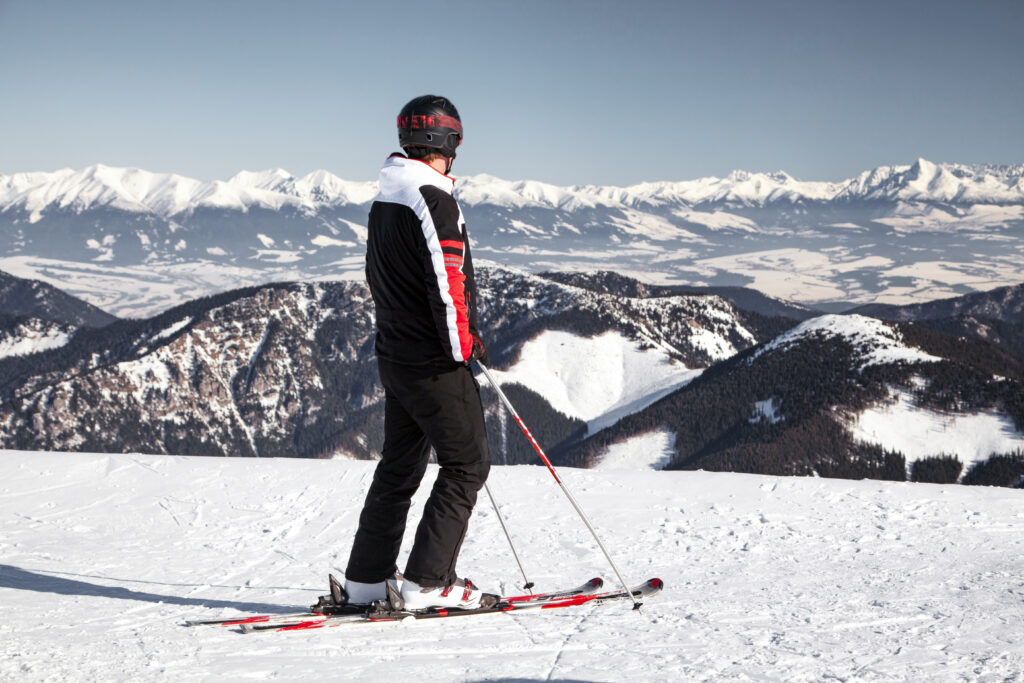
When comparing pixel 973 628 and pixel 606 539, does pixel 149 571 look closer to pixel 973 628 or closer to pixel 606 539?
pixel 606 539

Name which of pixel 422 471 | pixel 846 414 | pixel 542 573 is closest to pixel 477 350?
pixel 422 471

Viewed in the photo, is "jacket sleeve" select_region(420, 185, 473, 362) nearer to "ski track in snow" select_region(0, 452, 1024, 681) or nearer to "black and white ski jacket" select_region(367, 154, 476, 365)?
"black and white ski jacket" select_region(367, 154, 476, 365)

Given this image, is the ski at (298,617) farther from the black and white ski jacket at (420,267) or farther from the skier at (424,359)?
the black and white ski jacket at (420,267)

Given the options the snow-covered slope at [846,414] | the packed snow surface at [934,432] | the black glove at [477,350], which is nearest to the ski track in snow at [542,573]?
the black glove at [477,350]

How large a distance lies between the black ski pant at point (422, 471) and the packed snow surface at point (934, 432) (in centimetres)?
16457

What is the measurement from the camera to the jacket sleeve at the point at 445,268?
471 centimetres

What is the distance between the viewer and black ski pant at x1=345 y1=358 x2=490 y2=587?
16.5ft

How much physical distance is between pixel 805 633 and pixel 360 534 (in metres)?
3.39

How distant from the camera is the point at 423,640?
498cm

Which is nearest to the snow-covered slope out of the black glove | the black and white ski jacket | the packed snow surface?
the packed snow surface

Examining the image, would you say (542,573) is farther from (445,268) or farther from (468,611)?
(445,268)

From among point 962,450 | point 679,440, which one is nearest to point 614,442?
point 679,440

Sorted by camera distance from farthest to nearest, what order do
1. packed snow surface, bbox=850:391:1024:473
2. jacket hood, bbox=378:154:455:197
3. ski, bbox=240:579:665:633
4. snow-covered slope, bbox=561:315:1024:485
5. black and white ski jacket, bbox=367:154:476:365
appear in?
packed snow surface, bbox=850:391:1024:473, snow-covered slope, bbox=561:315:1024:485, ski, bbox=240:579:665:633, jacket hood, bbox=378:154:455:197, black and white ski jacket, bbox=367:154:476:365

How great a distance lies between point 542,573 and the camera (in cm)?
694
